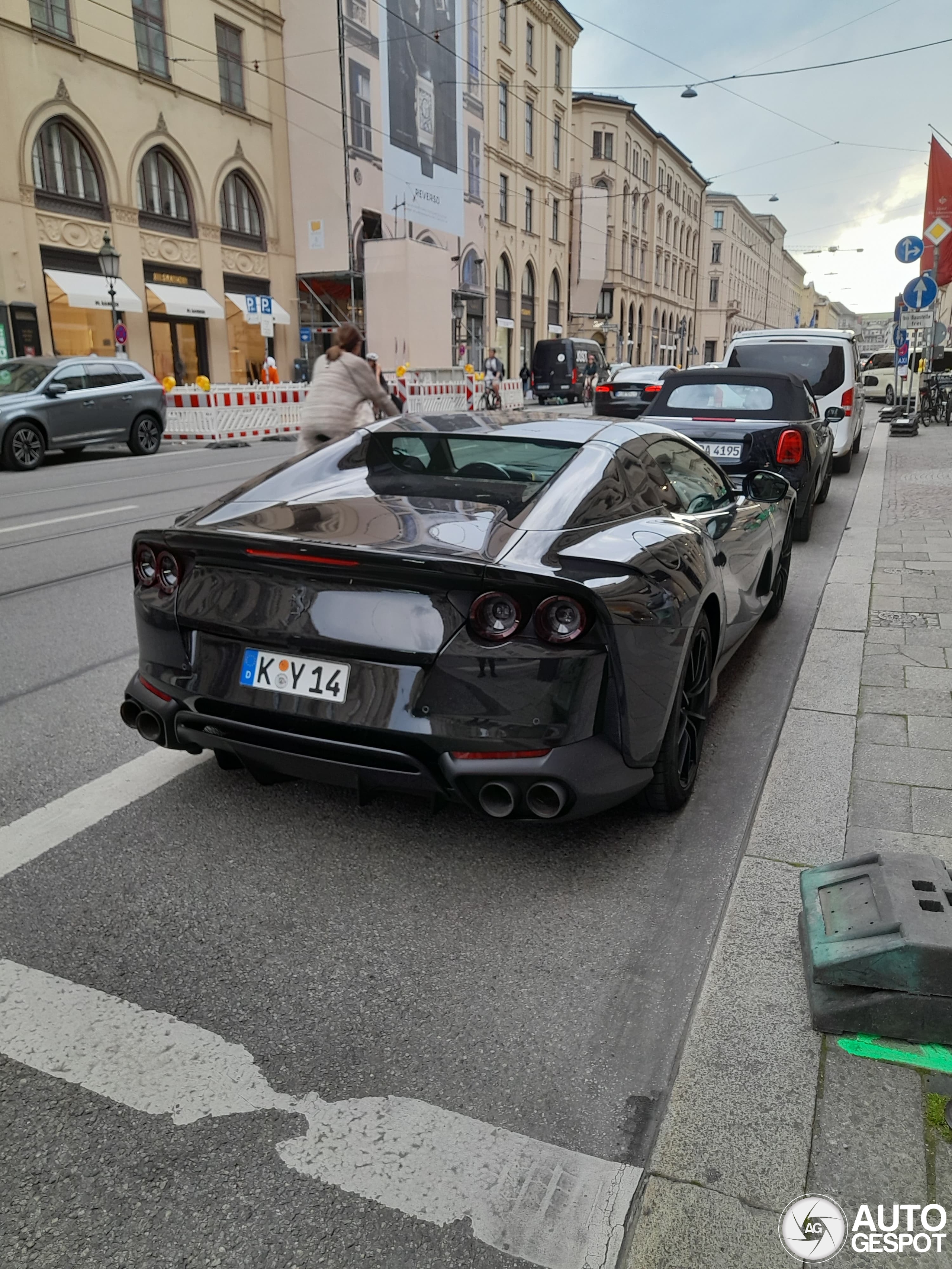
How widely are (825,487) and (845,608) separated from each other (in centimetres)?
533

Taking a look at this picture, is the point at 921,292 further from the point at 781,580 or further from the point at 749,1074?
the point at 749,1074

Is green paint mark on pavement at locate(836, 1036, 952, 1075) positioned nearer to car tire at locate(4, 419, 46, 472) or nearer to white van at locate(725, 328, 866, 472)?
white van at locate(725, 328, 866, 472)

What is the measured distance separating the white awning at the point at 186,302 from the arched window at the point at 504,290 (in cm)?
2308

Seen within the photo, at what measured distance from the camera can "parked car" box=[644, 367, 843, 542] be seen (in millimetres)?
8469

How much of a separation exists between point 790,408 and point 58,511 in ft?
24.9

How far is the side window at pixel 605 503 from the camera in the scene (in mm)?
3184

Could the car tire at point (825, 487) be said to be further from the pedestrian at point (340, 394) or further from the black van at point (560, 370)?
the black van at point (560, 370)

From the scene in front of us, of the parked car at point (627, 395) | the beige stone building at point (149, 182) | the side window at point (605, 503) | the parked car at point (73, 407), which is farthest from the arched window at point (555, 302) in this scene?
the side window at point (605, 503)

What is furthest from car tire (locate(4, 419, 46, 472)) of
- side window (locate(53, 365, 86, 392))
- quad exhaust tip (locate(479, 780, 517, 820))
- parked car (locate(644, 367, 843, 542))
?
quad exhaust tip (locate(479, 780, 517, 820))

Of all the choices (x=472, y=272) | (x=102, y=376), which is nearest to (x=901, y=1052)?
(x=102, y=376)

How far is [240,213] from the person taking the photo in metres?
34.3

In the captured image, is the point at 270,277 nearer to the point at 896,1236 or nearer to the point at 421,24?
the point at 421,24

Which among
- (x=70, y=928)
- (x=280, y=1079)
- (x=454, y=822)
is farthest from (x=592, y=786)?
(x=70, y=928)

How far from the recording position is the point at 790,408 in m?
8.92
